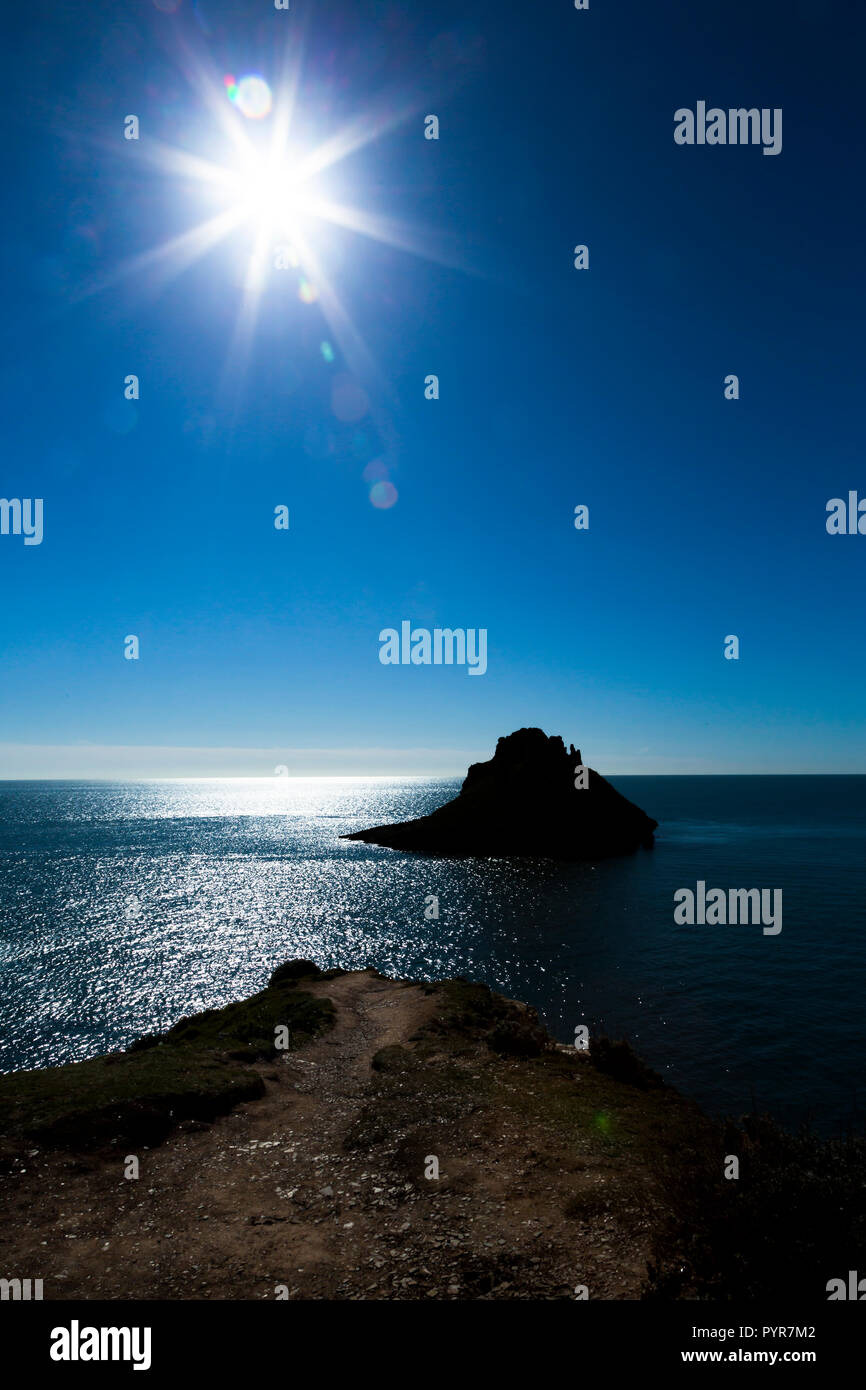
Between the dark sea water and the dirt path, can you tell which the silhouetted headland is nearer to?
the dark sea water

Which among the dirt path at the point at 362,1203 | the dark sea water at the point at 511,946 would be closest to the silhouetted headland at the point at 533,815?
the dark sea water at the point at 511,946

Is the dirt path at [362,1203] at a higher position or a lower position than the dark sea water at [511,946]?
higher

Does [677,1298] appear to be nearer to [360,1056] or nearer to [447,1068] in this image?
[447,1068]

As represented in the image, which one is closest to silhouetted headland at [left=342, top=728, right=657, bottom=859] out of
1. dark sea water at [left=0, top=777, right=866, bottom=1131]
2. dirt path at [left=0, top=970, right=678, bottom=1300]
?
dark sea water at [left=0, top=777, right=866, bottom=1131]

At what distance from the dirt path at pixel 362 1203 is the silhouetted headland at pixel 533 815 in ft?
300

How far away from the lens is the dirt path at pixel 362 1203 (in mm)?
11469

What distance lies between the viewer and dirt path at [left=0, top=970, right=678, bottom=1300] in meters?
11.5

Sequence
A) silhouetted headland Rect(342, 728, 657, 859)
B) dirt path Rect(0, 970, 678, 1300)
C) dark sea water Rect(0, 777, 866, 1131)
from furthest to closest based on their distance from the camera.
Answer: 1. silhouetted headland Rect(342, 728, 657, 859)
2. dark sea water Rect(0, 777, 866, 1131)
3. dirt path Rect(0, 970, 678, 1300)

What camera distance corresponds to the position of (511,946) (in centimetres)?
5644

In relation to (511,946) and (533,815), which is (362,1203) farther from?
(533,815)

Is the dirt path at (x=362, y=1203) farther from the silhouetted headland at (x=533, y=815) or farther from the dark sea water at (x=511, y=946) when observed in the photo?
the silhouetted headland at (x=533, y=815)

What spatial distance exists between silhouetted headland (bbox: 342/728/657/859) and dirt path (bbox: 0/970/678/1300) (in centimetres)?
9153

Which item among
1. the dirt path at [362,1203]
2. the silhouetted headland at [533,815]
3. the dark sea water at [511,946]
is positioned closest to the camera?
the dirt path at [362,1203]
